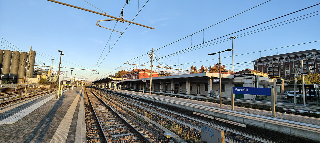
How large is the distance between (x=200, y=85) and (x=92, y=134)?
85.8ft

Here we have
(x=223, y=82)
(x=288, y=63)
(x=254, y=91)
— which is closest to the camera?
(x=254, y=91)

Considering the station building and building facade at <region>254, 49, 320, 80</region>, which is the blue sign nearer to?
the station building

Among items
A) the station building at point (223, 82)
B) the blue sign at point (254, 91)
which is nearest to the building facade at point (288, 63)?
the station building at point (223, 82)

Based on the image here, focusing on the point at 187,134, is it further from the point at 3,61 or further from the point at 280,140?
the point at 3,61

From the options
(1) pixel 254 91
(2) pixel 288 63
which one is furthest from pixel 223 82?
(2) pixel 288 63

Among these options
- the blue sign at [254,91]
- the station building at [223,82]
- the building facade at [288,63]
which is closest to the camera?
the blue sign at [254,91]

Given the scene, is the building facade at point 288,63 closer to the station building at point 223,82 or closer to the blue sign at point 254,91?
the station building at point 223,82

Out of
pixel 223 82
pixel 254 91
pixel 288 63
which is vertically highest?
pixel 288 63

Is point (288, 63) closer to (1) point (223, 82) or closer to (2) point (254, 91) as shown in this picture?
(1) point (223, 82)

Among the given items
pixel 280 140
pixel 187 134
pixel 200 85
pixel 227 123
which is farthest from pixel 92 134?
pixel 200 85

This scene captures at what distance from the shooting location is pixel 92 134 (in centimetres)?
754

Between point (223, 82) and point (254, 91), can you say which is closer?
point (254, 91)

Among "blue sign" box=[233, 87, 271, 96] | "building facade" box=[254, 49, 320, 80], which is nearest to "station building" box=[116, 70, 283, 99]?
"blue sign" box=[233, 87, 271, 96]

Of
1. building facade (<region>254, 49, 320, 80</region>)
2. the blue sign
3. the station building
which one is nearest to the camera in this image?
the blue sign
